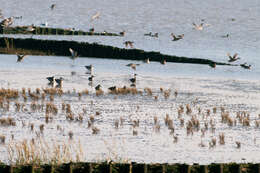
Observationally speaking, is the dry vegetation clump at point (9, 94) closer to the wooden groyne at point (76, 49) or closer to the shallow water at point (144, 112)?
the shallow water at point (144, 112)

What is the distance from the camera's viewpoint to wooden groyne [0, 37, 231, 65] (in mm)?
79688

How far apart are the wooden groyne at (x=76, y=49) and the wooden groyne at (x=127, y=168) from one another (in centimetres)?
5825

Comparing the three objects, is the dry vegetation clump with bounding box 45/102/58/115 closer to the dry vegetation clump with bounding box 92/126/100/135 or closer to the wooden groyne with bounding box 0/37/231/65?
the dry vegetation clump with bounding box 92/126/100/135

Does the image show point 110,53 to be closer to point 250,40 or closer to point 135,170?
point 250,40

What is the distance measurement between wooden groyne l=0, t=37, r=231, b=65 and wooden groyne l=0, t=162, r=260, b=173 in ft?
191

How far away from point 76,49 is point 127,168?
60396 millimetres

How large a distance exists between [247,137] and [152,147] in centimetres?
450

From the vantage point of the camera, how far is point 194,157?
92.5 feet

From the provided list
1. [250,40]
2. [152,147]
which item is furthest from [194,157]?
[250,40]

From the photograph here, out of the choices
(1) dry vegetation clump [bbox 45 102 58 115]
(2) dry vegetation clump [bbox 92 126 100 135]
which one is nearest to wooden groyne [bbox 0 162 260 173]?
(2) dry vegetation clump [bbox 92 126 100 135]

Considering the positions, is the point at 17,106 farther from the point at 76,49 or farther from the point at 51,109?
the point at 76,49

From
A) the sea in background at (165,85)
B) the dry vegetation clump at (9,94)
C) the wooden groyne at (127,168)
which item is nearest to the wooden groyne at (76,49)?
the sea in background at (165,85)

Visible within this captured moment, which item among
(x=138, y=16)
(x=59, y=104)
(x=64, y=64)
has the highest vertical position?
(x=138, y=16)

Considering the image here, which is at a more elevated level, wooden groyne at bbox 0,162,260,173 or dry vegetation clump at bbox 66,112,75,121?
dry vegetation clump at bbox 66,112,75,121
